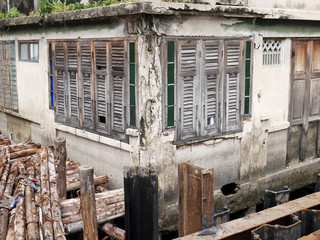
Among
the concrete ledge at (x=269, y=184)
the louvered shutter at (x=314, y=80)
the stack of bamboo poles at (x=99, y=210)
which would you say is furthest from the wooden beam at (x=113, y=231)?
the louvered shutter at (x=314, y=80)

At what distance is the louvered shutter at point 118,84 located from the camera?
7.66 metres

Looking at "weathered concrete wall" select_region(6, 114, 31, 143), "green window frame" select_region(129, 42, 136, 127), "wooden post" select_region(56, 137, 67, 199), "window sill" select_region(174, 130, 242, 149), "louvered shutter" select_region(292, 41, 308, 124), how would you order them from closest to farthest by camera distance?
"wooden post" select_region(56, 137, 67, 199), "green window frame" select_region(129, 42, 136, 127), "window sill" select_region(174, 130, 242, 149), "louvered shutter" select_region(292, 41, 308, 124), "weathered concrete wall" select_region(6, 114, 31, 143)

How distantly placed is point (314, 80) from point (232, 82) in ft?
9.53

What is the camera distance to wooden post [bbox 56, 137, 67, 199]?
7.04 metres

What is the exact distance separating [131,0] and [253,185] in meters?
4.77

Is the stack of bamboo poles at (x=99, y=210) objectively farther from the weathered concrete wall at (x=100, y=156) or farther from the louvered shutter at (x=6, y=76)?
the louvered shutter at (x=6, y=76)

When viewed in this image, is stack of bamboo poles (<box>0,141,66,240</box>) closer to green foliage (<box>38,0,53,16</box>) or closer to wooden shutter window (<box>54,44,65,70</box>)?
wooden shutter window (<box>54,44,65,70</box>)

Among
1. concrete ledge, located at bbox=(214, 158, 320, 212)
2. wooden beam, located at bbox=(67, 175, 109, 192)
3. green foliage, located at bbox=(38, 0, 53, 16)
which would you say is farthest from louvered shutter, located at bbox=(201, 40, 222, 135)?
green foliage, located at bbox=(38, 0, 53, 16)

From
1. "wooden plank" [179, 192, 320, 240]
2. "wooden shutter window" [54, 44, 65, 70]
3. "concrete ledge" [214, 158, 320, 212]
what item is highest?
"wooden shutter window" [54, 44, 65, 70]

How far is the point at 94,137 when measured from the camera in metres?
8.62

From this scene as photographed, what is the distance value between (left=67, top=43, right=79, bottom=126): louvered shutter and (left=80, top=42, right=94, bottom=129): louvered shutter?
10.0 inches

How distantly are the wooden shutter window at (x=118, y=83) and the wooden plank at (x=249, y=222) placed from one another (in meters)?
3.56

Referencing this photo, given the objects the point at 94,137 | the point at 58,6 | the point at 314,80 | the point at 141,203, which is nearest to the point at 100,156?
the point at 94,137

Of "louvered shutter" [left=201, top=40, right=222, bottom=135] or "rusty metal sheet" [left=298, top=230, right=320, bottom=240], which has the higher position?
"louvered shutter" [left=201, top=40, right=222, bottom=135]
